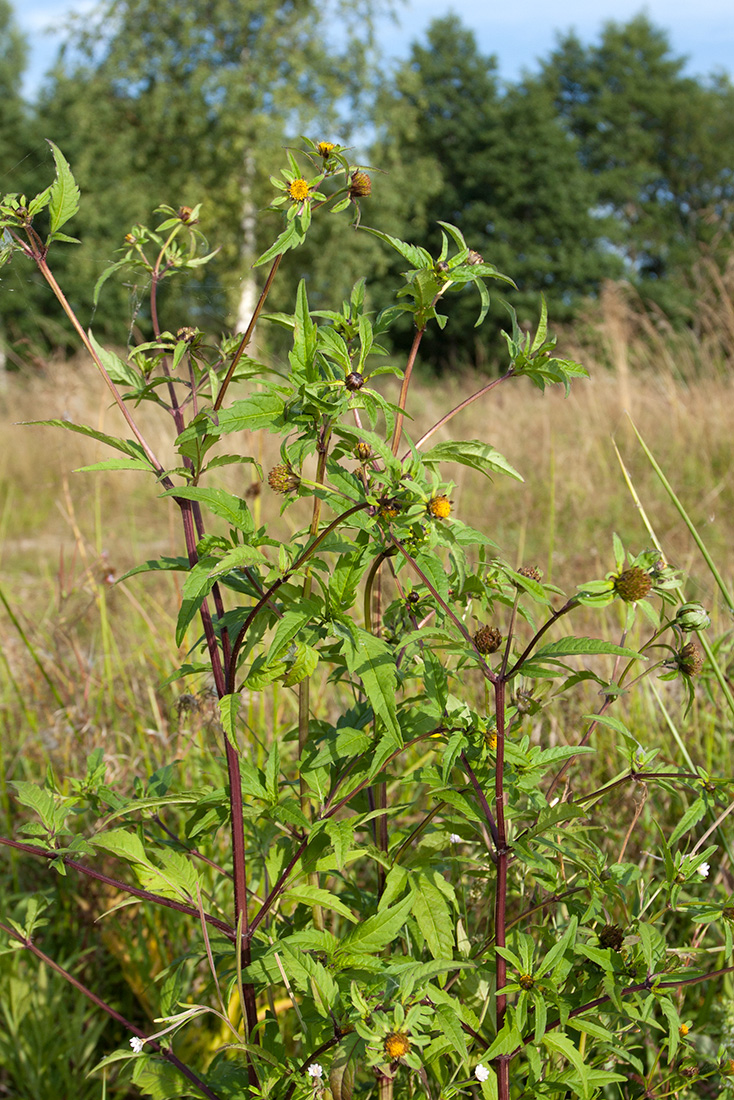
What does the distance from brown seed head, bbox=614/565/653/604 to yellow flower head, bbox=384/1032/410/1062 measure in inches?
14.6

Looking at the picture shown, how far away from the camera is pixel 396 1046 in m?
0.62

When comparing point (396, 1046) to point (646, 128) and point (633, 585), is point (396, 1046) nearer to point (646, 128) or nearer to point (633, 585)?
point (633, 585)

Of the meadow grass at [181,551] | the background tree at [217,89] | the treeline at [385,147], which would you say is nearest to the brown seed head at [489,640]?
the meadow grass at [181,551]

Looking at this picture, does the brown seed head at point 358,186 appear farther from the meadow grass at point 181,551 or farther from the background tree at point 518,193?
the background tree at point 518,193

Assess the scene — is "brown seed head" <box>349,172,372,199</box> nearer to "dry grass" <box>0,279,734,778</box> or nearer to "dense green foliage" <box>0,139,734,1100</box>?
"dense green foliage" <box>0,139,734,1100</box>

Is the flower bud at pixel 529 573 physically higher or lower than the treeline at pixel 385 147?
lower

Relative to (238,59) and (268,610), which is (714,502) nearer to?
(268,610)

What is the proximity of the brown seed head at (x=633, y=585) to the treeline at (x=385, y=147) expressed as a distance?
5817mm

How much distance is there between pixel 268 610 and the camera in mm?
800

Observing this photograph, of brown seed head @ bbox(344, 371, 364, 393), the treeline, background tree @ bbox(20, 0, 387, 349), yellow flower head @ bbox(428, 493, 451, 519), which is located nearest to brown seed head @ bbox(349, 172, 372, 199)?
brown seed head @ bbox(344, 371, 364, 393)

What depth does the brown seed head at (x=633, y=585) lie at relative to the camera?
0.67 metres

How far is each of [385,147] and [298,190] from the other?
1810cm

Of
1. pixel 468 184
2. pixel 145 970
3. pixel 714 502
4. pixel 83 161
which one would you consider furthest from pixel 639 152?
pixel 145 970

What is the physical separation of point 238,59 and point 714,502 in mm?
15098
